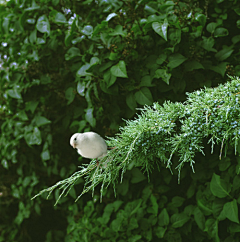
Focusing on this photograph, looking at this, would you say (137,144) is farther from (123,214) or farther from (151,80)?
(123,214)

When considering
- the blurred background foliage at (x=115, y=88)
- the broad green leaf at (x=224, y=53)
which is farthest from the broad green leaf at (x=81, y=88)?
the broad green leaf at (x=224, y=53)

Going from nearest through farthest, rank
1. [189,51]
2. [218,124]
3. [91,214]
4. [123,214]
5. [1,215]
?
[218,124], [189,51], [123,214], [91,214], [1,215]

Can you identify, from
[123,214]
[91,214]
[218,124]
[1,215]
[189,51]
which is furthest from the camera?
[1,215]

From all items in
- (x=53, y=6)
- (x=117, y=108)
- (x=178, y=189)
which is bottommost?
(x=178, y=189)

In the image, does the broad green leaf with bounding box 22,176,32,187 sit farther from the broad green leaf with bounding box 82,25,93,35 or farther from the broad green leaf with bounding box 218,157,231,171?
the broad green leaf with bounding box 218,157,231,171

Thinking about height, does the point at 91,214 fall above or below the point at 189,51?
below

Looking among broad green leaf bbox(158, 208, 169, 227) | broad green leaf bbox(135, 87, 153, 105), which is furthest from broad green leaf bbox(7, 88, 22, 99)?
broad green leaf bbox(158, 208, 169, 227)

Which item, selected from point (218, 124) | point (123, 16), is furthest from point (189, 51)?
point (218, 124)

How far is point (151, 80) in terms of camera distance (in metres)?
0.84

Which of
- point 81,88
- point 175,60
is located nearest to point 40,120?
point 81,88

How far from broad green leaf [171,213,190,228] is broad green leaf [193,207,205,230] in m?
0.06

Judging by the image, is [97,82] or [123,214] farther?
[123,214]

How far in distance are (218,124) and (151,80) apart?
16.9 inches

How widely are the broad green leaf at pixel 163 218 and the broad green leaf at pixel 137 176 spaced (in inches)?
5.4
